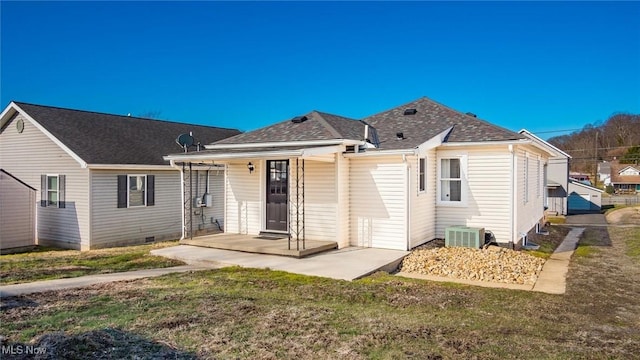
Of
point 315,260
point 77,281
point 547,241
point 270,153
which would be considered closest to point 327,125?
point 270,153

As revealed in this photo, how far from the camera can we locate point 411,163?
10.6 meters

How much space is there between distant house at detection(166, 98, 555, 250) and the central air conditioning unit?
0.60 m

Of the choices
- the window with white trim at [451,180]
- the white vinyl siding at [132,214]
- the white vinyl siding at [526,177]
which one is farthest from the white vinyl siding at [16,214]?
the white vinyl siding at [526,177]

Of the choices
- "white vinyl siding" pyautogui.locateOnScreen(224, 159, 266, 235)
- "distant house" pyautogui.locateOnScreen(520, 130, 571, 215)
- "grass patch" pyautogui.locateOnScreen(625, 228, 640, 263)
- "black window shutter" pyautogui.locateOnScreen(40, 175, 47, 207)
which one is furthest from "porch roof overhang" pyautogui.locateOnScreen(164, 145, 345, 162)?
"distant house" pyautogui.locateOnScreen(520, 130, 571, 215)

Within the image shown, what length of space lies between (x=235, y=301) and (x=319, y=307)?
1.28 metres

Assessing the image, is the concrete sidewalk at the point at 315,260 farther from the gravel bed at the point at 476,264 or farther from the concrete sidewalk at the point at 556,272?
the concrete sidewalk at the point at 556,272

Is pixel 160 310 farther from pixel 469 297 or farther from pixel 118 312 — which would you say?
pixel 469 297

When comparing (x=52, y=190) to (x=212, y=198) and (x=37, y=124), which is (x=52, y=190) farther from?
(x=212, y=198)

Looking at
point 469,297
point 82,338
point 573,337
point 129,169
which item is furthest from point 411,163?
point 129,169

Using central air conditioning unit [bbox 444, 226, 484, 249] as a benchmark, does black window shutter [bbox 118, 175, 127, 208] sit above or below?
above

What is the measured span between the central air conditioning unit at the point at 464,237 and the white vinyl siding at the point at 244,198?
5382 mm

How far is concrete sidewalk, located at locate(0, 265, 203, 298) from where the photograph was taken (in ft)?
22.1

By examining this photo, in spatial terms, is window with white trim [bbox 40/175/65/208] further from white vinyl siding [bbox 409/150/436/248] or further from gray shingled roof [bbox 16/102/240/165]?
white vinyl siding [bbox 409/150/436/248]

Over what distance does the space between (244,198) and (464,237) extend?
643 centimetres
